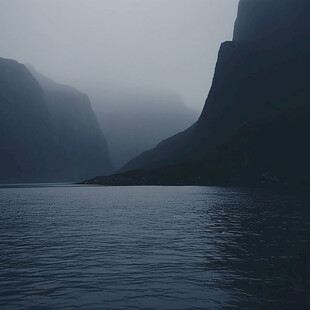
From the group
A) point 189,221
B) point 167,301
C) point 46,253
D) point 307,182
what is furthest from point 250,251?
point 307,182

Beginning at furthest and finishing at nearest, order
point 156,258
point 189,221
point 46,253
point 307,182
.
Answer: point 307,182
point 189,221
point 46,253
point 156,258

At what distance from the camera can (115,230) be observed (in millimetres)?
47781

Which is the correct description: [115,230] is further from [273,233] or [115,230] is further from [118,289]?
[118,289]

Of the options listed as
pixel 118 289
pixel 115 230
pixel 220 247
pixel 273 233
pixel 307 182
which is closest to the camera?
pixel 118 289

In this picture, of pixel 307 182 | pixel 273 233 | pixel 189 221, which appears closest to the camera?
pixel 273 233

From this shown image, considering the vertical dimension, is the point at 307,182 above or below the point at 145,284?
above

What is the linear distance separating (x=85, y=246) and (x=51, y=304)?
16.8 metres

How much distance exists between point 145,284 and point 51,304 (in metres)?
6.17

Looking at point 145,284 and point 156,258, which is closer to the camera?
point 145,284

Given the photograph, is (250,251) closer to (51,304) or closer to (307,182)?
(51,304)

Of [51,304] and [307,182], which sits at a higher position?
[307,182]

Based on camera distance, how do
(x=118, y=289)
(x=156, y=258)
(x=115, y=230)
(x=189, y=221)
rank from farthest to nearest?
(x=189, y=221) → (x=115, y=230) → (x=156, y=258) → (x=118, y=289)

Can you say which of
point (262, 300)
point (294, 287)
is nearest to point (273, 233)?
point (294, 287)

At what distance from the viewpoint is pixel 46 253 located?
3328 cm
